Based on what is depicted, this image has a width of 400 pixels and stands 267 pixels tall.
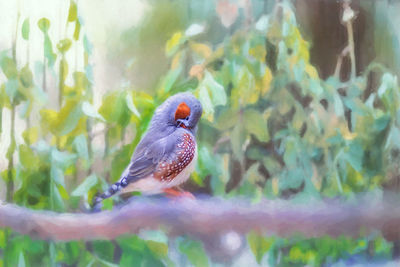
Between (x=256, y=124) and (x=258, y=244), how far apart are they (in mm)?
348

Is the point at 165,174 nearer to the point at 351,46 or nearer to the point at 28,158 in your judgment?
the point at 28,158

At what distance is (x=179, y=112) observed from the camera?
132 cm

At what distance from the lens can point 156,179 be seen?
132cm

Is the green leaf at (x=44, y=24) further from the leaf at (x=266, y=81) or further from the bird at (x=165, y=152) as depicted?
the leaf at (x=266, y=81)

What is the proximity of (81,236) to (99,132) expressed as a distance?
30 cm

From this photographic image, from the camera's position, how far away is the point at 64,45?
1.34m

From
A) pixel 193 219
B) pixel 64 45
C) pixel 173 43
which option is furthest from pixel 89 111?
pixel 193 219

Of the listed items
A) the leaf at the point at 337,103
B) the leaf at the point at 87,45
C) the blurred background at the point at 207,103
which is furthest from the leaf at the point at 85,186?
the leaf at the point at 337,103

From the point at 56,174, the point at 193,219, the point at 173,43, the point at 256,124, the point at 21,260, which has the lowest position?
the point at 21,260

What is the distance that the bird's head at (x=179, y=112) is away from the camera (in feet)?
4.32

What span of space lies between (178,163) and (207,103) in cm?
18

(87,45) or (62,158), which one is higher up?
(87,45)

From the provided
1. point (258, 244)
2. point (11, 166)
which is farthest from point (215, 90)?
point (11, 166)

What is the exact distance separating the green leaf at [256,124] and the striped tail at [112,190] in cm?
38
